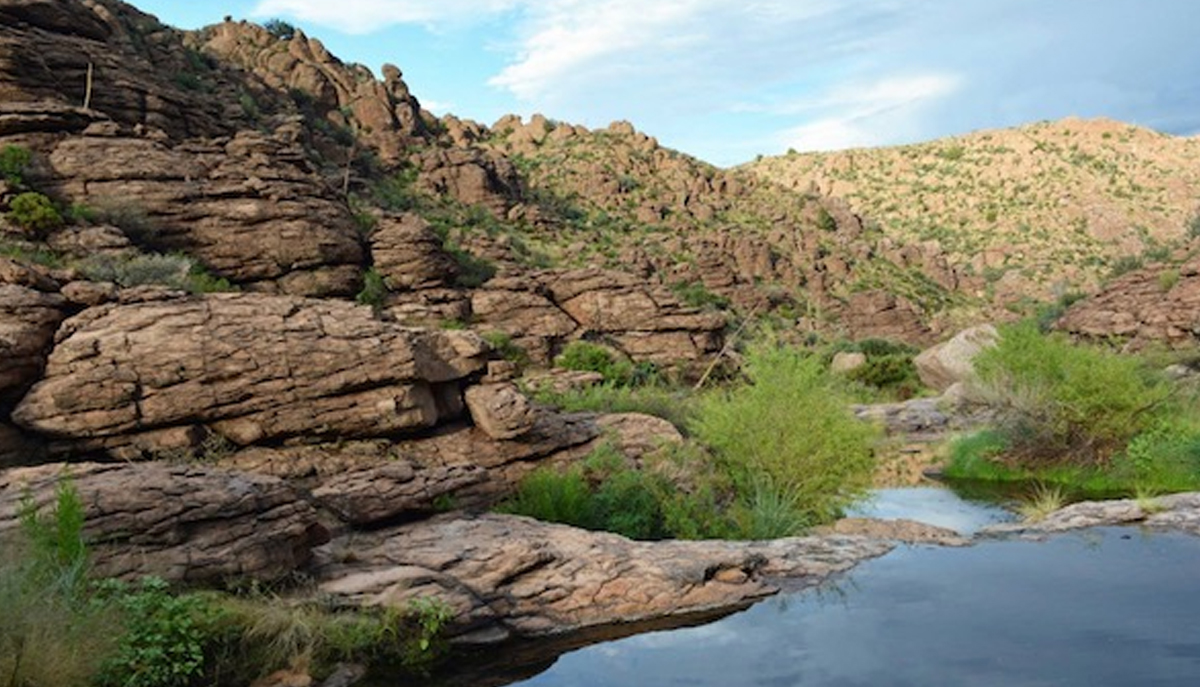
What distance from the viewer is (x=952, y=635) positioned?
8945 millimetres

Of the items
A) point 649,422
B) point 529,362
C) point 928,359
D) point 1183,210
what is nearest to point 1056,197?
point 1183,210

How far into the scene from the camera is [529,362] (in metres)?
32.7

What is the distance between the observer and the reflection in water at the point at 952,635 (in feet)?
26.1

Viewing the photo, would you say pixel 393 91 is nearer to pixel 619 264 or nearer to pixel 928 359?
pixel 619 264

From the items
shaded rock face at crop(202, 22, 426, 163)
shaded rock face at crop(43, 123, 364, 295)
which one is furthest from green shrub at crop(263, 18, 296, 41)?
shaded rock face at crop(43, 123, 364, 295)

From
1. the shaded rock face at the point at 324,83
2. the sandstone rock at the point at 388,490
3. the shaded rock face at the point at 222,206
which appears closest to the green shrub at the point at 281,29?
the shaded rock face at the point at 324,83

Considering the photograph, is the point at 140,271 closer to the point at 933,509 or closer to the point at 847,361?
the point at 933,509

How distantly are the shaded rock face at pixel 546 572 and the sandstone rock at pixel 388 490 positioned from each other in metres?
0.33

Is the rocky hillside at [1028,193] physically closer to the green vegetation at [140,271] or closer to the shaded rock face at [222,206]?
the shaded rock face at [222,206]

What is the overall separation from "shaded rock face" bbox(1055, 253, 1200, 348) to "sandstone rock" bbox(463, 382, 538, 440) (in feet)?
109

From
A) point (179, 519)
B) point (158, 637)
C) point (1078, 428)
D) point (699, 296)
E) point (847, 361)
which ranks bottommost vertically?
point (847, 361)

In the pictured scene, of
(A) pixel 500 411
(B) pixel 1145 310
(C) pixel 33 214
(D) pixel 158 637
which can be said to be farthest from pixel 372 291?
(B) pixel 1145 310

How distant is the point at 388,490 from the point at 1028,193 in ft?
291

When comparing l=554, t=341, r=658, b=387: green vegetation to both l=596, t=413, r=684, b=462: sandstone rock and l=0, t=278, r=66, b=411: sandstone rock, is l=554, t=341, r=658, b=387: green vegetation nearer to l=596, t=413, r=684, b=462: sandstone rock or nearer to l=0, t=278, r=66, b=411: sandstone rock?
l=596, t=413, r=684, b=462: sandstone rock
